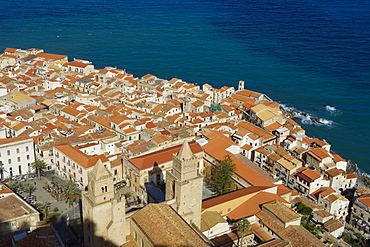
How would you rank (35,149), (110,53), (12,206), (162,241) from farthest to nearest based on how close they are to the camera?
(110,53) → (35,149) → (12,206) → (162,241)

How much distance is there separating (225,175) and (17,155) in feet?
91.7

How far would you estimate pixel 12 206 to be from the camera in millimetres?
40594

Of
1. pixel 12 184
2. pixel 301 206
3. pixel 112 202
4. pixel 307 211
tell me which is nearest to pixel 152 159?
pixel 12 184

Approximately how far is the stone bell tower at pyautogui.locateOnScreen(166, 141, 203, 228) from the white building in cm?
2479

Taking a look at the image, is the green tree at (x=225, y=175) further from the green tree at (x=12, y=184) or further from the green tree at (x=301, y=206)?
the green tree at (x=12, y=184)

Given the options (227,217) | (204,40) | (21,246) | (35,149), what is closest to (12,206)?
(21,246)

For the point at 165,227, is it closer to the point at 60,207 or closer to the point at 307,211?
the point at 60,207

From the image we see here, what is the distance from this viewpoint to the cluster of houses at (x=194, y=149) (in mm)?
42750

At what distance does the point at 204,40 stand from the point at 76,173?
363 ft

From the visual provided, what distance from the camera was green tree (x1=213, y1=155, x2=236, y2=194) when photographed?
50062 mm

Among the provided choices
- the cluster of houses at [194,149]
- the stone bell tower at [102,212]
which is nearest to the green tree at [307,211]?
the cluster of houses at [194,149]

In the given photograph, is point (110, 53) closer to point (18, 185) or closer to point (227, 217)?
point (18, 185)

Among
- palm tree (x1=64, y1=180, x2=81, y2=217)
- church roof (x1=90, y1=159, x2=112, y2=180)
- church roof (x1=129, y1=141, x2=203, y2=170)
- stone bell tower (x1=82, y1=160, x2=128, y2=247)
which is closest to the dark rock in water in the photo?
church roof (x1=129, y1=141, x2=203, y2=170)

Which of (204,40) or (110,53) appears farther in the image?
(204,40)
